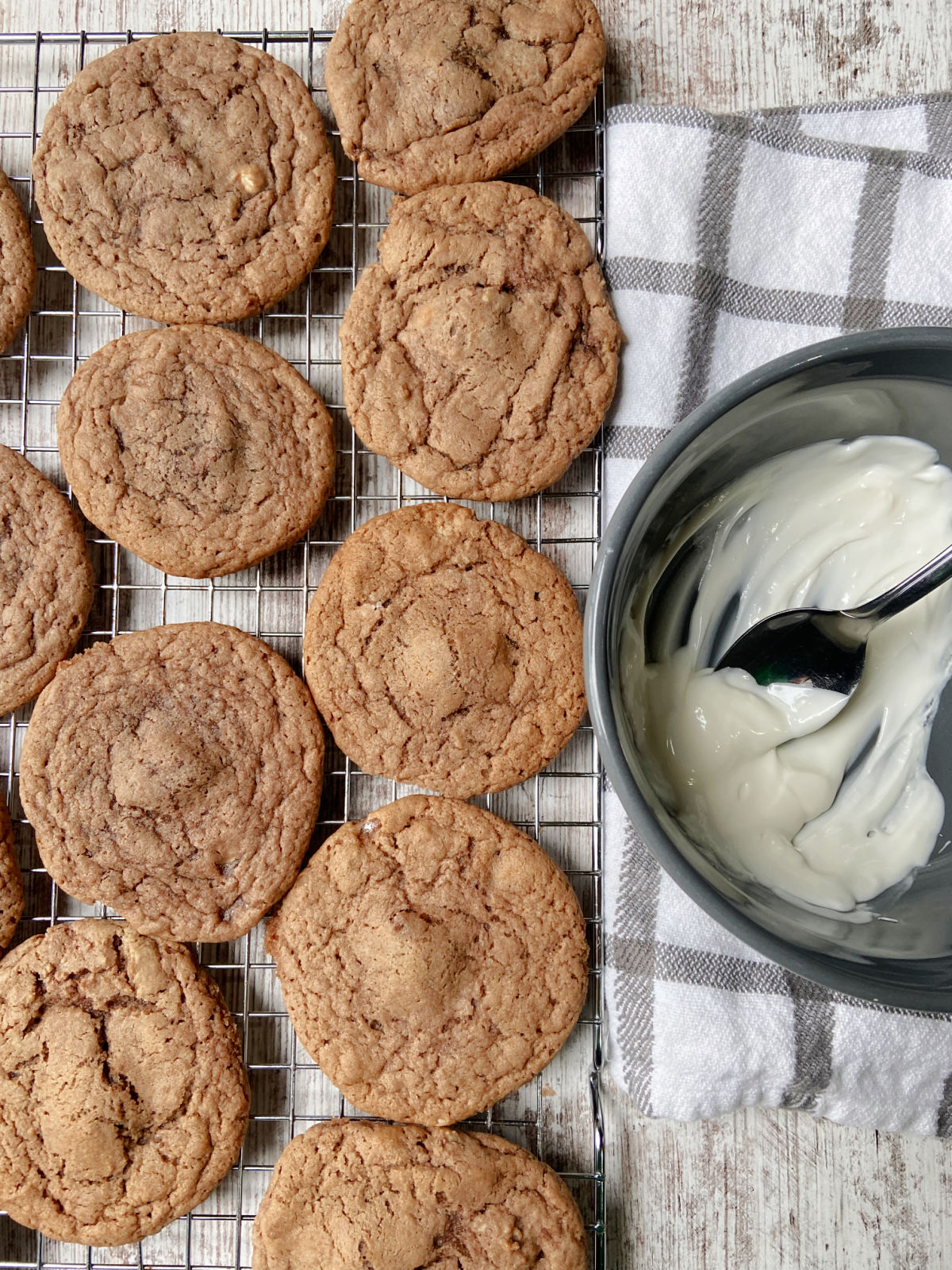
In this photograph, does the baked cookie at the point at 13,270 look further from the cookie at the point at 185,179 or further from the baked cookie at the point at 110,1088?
the baked cookie at the point at 110,1088

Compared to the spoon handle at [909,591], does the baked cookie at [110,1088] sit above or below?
below

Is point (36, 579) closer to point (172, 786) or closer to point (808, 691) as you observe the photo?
point (172, 786)

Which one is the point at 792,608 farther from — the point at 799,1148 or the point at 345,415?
the point at 799,1148

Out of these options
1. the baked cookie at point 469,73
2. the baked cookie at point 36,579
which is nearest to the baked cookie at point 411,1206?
the baked cookie at point 36,579

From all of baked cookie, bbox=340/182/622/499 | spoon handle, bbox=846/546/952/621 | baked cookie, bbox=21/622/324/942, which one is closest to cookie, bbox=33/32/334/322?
baked cookie, bbox=340/182/622/499

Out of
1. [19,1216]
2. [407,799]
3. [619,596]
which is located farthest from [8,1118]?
[619,596]

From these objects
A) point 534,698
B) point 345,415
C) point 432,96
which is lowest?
point 534,698
